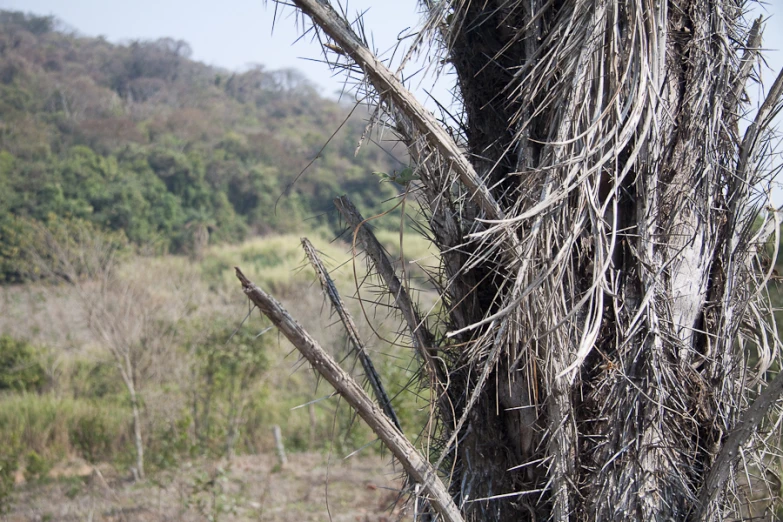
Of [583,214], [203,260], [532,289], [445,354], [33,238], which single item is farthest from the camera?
[203,260]

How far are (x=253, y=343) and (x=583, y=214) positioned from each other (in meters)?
8.82

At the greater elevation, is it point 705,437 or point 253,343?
point 705,437

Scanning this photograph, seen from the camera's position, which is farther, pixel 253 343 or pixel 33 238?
pixel 33 238

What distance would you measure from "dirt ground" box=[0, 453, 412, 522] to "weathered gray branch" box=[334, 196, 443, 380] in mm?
4784

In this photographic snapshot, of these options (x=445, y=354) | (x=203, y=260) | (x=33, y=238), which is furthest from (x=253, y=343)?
(x=203, y=260)

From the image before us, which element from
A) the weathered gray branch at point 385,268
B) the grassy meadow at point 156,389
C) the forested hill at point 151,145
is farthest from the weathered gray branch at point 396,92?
the forested hill at point 151,145

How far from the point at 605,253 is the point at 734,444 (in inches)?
17.9

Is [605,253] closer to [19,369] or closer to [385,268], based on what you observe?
[385,268]

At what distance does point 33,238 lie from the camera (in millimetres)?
10438

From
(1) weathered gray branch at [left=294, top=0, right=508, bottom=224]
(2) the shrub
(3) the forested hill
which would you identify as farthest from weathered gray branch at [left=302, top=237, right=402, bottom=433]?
(3) the forested hill

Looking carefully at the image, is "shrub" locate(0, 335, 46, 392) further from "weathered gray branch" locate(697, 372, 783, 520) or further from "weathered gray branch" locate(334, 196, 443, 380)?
"weathered gray branch" locate(697, 372, 783, 520)

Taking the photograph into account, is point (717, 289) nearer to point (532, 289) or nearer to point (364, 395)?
point (532, 289)

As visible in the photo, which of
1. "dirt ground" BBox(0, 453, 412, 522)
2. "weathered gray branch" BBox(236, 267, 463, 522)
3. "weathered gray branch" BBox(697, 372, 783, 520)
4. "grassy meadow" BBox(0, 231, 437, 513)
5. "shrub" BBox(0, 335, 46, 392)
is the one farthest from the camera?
"shrub" BBox(0, 335, 46, 392)

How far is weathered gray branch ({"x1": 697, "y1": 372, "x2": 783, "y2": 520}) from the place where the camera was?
1.18m
